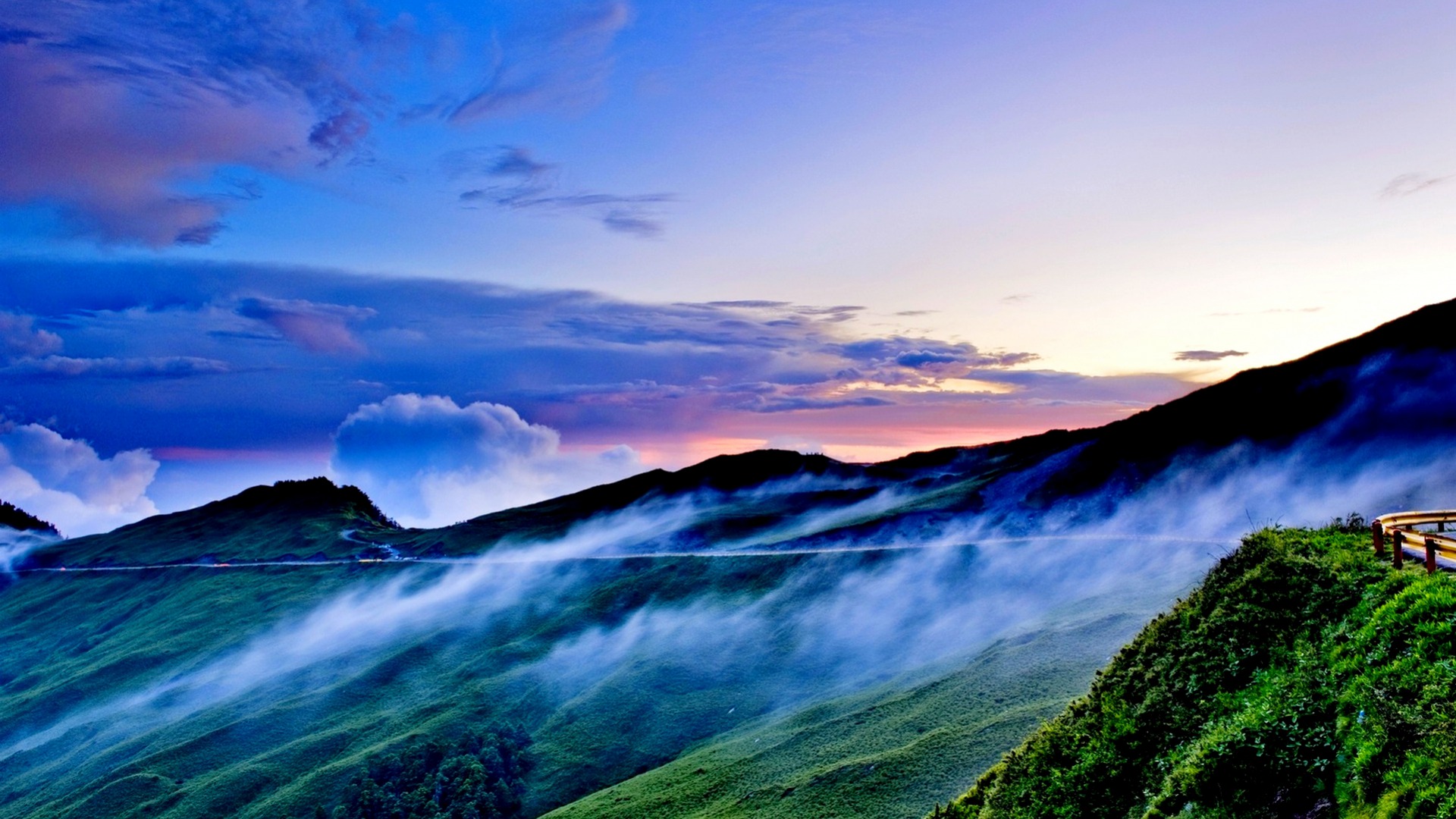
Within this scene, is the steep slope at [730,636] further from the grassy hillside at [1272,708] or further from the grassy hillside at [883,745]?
the grassy hillside at [1272,708]

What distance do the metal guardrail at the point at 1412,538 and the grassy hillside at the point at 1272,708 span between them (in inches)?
16.2

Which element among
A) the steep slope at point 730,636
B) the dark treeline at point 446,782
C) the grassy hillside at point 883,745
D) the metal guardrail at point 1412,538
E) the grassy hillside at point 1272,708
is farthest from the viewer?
the dark treeline at point 446,782

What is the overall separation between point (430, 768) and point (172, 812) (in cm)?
2266

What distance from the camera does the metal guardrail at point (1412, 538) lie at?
21000 mm

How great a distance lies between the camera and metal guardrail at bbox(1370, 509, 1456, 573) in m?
21.0

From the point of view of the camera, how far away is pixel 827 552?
4592 inches

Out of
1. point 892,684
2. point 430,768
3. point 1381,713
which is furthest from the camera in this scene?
point 430,768

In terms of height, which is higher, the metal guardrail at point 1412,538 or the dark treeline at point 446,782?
the metal guardrail at point 1412,538

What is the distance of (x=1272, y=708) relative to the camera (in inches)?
795

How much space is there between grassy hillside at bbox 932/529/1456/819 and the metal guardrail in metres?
0.41

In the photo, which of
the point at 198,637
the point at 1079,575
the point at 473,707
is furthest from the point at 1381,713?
the point at 198,637

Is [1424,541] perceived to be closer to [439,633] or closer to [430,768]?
[430,768]

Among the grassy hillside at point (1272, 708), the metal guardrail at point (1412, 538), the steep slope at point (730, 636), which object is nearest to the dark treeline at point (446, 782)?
the steep slope at point (730, 636)

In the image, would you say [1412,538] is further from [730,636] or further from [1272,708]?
[730,636]
